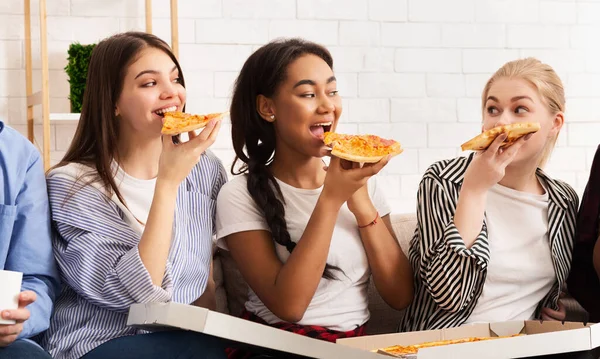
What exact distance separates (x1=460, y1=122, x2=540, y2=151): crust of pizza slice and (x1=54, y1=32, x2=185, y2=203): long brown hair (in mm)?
837

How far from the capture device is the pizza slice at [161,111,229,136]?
1.87 metres

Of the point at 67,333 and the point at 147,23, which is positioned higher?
the point at 147,23

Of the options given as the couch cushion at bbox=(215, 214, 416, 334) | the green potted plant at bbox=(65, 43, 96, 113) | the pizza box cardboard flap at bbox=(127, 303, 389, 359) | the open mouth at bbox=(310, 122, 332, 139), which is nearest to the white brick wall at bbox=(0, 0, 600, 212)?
the green potted plant at bbox=(65, 43, 96, 113)

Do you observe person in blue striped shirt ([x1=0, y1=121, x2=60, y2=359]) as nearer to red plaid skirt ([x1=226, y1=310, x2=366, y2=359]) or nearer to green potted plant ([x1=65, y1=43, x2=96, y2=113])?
red plaid skirt ([x1=226, y1=310, x2=366, y2=359])

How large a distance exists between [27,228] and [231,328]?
664 millimetres

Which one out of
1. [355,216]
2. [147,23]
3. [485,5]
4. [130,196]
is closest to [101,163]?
[130,196]

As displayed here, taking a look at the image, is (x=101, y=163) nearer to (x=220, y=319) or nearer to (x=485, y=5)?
(x=220, y=319)

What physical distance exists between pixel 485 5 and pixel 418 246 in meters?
2.42

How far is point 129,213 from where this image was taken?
1.95 m

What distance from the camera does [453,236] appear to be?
2002 mm

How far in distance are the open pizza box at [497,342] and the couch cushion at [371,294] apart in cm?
49

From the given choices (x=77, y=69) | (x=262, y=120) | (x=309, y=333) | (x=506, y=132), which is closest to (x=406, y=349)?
(x=309, y=333)

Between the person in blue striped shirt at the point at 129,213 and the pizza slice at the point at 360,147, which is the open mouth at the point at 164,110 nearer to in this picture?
the person in blue striped shirt at the point at 129,213

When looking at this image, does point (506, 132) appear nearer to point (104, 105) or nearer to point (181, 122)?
point (181, 122)
